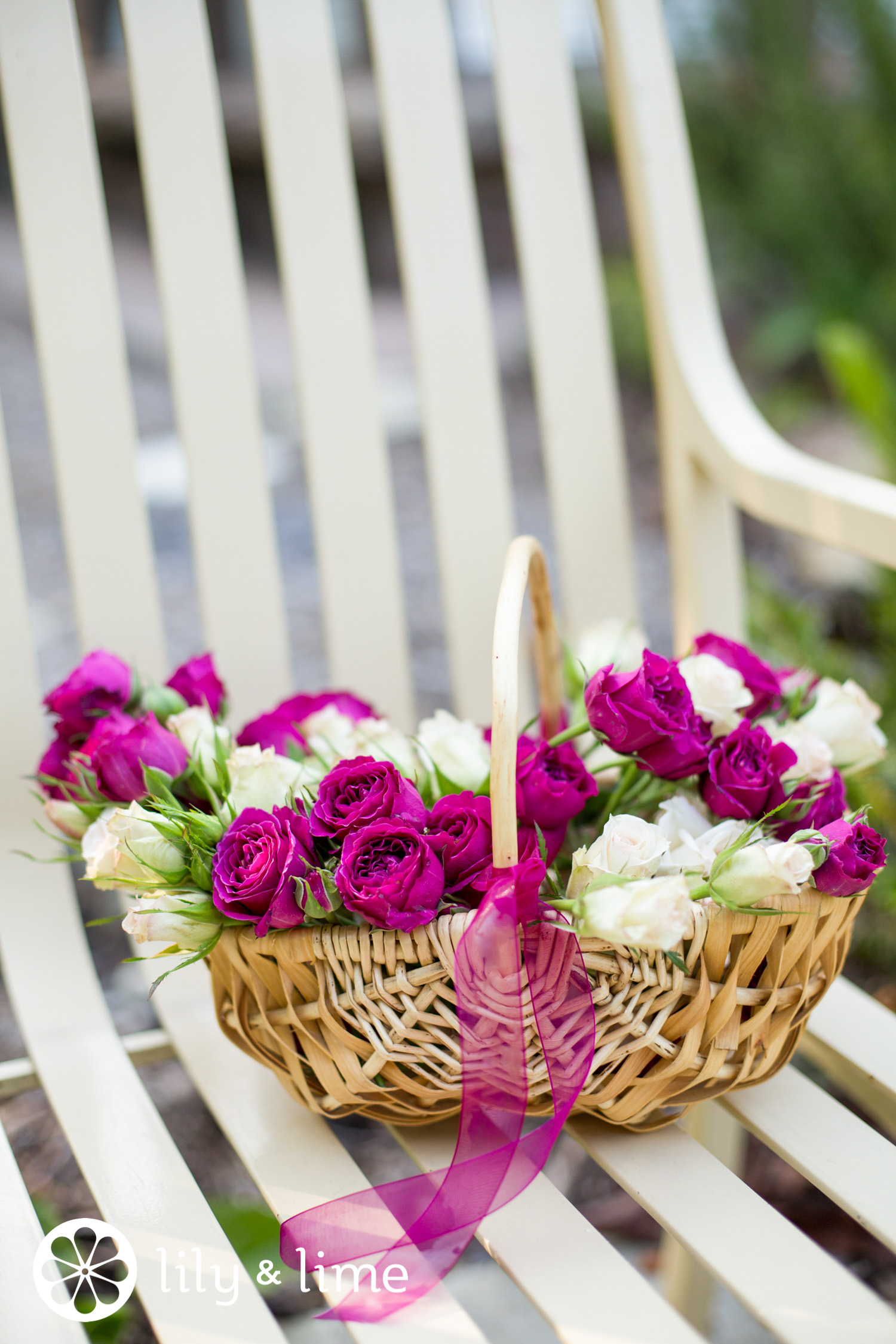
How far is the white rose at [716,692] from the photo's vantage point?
22.8 inches

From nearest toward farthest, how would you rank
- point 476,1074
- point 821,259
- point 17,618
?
point 476,1074 < point 17,618 < point 821,259

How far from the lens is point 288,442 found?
8.82 ft

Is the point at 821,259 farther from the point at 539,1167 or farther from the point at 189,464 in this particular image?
the point at 539,1167

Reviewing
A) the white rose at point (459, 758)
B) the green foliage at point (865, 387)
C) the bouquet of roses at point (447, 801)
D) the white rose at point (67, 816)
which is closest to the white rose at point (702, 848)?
the bouquet of roses at point (447, 801)

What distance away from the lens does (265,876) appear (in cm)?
48

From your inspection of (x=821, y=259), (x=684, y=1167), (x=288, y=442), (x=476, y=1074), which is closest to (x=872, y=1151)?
(x=684, y=1167)

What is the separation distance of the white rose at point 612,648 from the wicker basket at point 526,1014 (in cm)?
17

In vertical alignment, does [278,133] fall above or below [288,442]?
above

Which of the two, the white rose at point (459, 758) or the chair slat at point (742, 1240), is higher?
the white rose at point (459, 758)

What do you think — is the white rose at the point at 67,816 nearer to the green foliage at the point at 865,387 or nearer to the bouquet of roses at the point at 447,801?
the bouquet of roses at the point at 447,801

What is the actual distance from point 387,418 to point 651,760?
233 cm

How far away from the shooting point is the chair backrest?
803mm

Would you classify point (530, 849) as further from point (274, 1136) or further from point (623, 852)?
point (274, 1136)

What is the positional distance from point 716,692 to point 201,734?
0.94ft
